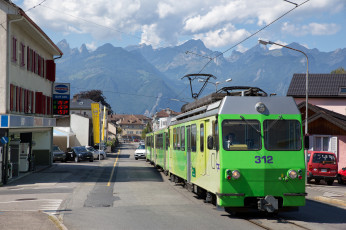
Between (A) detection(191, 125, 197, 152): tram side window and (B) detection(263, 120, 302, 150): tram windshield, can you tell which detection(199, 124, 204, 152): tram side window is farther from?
(B) detection(263, 120, 302, 150): tram windshield

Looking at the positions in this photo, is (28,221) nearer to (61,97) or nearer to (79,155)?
(61,97)

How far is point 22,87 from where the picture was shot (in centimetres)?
2748

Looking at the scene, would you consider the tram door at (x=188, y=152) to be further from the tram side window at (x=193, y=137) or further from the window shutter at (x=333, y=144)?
the window shutter at (x=333, y=144)

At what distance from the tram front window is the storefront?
1381 cm

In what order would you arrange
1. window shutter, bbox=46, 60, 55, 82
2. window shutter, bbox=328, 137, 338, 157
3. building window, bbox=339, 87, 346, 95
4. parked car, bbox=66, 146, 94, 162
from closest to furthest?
window shutter, bbox=328, 137, 338, 157 < window shutter, bbox=46, 60, 55, 82 < parked car, bbox=66, 146, 94, 162 < building window, bbox=339, 87, 346, 95

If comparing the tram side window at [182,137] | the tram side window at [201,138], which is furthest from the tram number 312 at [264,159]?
the tram side window at [182,137]

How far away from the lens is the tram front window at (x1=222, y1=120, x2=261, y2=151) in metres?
12.1

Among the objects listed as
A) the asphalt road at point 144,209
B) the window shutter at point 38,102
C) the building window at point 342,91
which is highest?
the building window at point 342,91

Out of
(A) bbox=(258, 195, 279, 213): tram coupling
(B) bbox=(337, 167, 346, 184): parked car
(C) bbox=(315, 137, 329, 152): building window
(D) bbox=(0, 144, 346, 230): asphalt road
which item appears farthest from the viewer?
(C) bbox=(315, 137, 329, 152): building window

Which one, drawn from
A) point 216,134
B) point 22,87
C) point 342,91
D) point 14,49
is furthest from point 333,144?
point 216,134


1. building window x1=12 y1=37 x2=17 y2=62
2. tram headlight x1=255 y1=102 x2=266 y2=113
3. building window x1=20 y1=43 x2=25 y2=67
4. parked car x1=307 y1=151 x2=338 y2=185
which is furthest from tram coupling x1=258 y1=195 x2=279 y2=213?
building window x1=20 y1=43 x2=25 y2=67

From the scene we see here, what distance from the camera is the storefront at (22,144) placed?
2347 centimetres

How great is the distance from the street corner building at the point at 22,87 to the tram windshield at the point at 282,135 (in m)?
14.4

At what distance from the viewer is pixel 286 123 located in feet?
40.5
